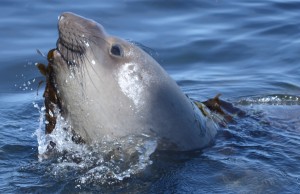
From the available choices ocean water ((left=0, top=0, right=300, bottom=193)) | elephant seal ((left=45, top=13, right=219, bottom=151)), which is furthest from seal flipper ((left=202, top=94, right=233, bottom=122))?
elephant seal ((left=45, top=13, right=219, bottom=151))

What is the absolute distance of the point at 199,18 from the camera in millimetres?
11898

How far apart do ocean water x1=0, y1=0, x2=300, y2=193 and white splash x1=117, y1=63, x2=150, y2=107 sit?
33 centimetres

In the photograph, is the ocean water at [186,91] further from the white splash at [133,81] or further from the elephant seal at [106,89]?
the white splash at [133,81]

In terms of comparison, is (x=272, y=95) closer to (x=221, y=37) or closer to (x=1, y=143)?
(x=221, y=37)

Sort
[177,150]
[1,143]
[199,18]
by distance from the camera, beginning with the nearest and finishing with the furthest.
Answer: [177,150] < [1,143] < [199,18]

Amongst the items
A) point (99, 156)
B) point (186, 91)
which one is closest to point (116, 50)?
point (99, 156)

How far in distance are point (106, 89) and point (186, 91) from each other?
134 inches

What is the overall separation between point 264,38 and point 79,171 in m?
6.00

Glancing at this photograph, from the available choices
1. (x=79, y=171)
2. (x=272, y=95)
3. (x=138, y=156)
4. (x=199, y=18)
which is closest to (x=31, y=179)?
(x=79, y=171)

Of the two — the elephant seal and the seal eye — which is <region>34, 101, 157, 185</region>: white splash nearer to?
the elephant seal

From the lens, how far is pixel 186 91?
8969 millimetres

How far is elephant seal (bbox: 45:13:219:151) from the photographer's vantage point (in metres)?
5.60

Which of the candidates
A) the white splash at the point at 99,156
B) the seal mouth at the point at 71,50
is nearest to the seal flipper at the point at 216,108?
the white splash at the point at 99,156

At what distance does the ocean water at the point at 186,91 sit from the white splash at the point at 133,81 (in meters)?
0.33
